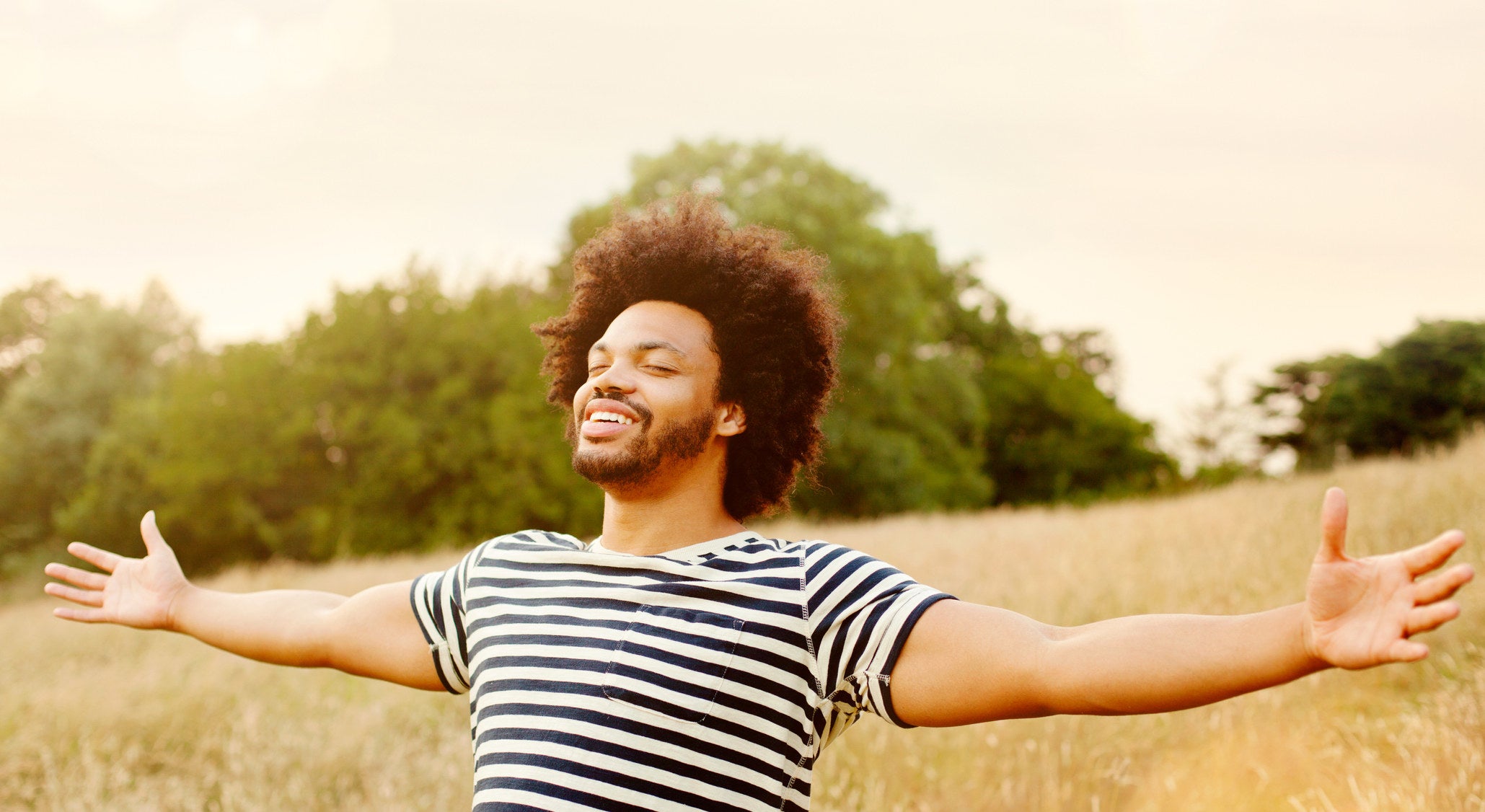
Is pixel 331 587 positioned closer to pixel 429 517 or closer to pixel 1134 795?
pixel 1134 795

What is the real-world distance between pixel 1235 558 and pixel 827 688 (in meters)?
5.65

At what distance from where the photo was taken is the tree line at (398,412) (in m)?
20.2

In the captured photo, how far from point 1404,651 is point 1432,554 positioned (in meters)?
0.16

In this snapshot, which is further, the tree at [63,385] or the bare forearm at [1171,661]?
→ the tree at [63,385]

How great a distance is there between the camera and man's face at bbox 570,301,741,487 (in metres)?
2.21

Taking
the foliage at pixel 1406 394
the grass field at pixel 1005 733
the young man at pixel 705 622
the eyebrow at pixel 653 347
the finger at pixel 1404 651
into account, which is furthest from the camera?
the foliage at pixel 1406 394

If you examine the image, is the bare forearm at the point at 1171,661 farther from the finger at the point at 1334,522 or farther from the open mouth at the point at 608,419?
the open mouth at the point at 608,419

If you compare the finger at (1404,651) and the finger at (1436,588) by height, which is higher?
the finger at (1436,588)

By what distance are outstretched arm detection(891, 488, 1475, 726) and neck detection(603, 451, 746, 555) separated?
0.62 meters

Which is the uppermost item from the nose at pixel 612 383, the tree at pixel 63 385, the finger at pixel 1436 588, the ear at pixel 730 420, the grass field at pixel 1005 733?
the tree at pixel 63 385

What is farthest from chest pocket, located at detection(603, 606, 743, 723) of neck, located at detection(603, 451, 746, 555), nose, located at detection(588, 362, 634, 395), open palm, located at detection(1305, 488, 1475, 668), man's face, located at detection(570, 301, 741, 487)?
open palm, located at detection(1305, 488, 1475, 668)

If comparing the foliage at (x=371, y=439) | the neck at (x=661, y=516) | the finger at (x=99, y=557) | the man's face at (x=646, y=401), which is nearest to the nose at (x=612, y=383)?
the man's face at (x=646, y=401)

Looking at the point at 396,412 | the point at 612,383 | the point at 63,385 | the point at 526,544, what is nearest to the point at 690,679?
the point at 526,544

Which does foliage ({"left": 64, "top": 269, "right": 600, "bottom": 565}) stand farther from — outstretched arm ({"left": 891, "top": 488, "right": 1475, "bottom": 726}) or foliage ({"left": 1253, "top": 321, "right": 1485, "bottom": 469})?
outstretched arm ({"left": 891, "top": 488, "right": 1475, "bottom": 726})
